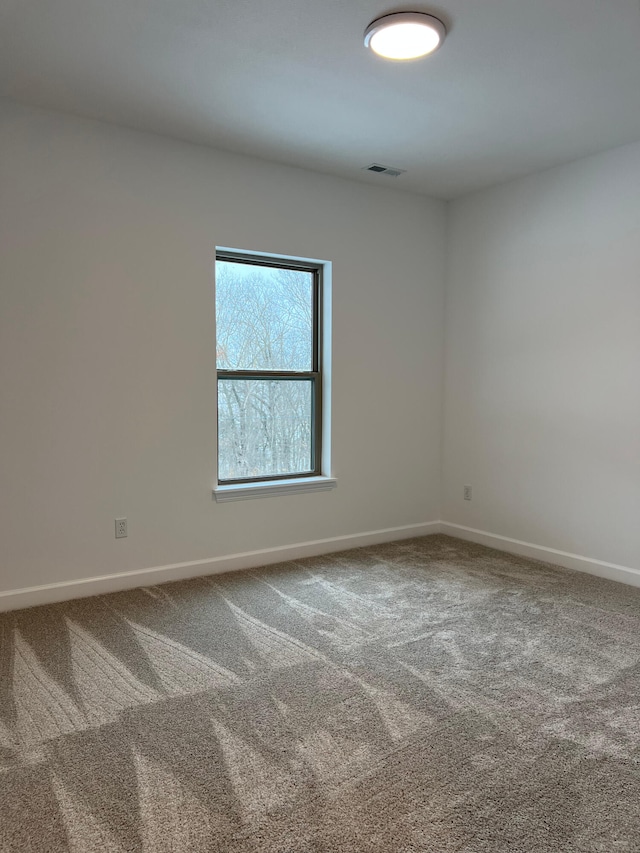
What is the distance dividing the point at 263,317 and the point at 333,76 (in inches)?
62.4

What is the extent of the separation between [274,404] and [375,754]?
99.2 inches

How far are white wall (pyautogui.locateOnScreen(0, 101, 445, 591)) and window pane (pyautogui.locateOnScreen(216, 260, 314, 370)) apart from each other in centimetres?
16

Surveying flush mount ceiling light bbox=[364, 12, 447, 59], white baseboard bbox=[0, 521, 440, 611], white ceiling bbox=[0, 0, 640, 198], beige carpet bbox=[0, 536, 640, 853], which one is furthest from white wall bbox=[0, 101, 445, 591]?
flush mount ceiling light bbox=[364, 12, 447, 59]

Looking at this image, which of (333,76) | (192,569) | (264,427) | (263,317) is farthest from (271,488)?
(333,76)

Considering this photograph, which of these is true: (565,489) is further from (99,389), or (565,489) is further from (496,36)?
(99,389)

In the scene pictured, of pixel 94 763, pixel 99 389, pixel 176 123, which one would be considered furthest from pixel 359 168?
pixel 94 763

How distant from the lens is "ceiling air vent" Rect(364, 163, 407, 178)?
4.03m

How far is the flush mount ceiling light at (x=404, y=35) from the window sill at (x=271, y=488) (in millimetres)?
2466

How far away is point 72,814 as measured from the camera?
173 cm

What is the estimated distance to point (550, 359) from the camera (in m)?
4.13

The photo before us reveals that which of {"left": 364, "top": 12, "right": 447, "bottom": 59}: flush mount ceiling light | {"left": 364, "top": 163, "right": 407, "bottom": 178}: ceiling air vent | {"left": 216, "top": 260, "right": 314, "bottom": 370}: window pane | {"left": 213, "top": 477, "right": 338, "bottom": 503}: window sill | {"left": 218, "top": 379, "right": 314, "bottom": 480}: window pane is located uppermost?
{"left": 364, "top": 163, "right": 407, "bottom": 178}: ceiling air vent

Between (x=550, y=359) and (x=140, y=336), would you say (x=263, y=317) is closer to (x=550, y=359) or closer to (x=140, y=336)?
(x=140, y=336)

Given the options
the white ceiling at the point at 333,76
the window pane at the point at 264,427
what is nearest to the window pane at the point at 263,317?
the window pane at the point at 264,427

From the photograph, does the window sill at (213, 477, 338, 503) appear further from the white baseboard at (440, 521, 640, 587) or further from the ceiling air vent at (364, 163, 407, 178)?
the ceiling air vent at (364, 163, 407, 178)
